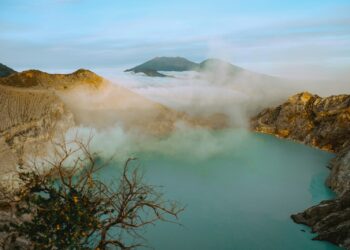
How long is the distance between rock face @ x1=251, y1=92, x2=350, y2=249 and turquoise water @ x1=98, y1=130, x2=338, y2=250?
1.50 meters

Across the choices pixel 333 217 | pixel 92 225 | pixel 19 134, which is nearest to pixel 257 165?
pixel 333 217

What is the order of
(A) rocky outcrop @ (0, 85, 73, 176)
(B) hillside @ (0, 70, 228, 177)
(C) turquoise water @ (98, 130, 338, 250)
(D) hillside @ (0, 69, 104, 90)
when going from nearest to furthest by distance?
(C) turquoise water @ (98, 130, 338, 250), (A) rocky outcrop @ (0, 85, 73, 176), (B) hillside @ (0, 70, 228, 177), (D) hillside @ (0, 69, 104, 90)

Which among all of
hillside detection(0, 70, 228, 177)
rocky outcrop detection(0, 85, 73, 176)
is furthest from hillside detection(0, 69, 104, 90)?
rocky outcrop detection(0, 85, 73, 176)

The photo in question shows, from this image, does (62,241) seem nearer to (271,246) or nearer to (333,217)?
(271,246)

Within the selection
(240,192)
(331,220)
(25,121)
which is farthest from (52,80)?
(331,220)

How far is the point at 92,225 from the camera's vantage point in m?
13.7

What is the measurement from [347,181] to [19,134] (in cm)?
4806

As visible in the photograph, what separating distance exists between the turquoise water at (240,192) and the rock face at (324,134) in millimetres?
1502

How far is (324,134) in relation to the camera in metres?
81.7

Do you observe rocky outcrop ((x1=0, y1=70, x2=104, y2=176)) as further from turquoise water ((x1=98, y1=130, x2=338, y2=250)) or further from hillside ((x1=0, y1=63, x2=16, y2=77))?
hillside ((x1=0, y1=63, x2=16, y2=77))

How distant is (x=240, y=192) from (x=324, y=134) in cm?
4018

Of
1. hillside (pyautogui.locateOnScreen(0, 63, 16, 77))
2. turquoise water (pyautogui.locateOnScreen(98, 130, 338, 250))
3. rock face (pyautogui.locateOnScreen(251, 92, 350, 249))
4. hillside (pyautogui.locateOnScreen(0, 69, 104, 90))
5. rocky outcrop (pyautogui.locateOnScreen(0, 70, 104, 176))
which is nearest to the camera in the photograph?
rock face (pyautogui.locateOnScreen(251, 92, 350, 249))

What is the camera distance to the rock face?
3253 centimetres

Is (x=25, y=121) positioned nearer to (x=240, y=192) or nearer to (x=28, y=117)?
(x=28, y=117)
